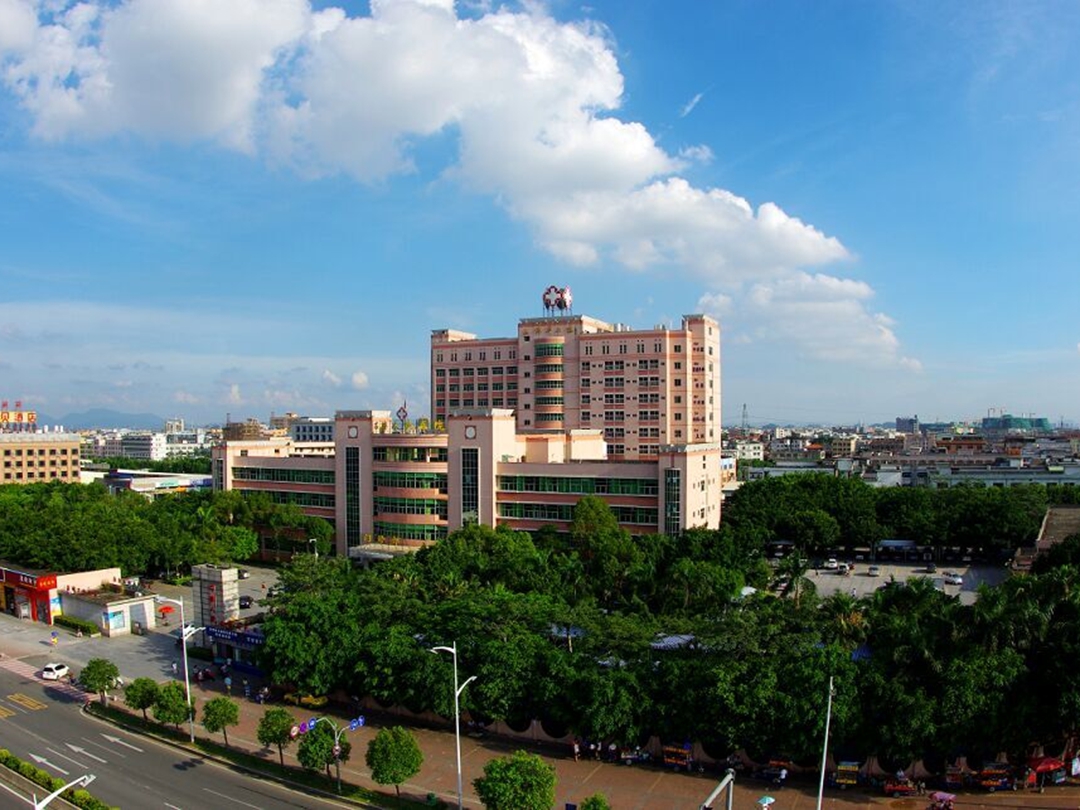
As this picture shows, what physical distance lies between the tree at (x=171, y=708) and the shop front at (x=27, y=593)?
1194 inches

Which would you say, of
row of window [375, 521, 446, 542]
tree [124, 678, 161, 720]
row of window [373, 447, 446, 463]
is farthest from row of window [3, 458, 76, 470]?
tree [124, 678, 161, 720]

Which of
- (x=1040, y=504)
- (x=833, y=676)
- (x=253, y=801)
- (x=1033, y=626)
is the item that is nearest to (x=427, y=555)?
(x=253, y=801)

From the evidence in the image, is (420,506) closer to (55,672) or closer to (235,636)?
(235,636)

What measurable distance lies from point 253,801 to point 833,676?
23.9m

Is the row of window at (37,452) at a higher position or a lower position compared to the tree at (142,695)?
higher

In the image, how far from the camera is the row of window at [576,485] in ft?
249

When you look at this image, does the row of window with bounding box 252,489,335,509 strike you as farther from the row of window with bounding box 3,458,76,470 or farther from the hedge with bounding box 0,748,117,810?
the row of window with bounding box 3,458,76,470

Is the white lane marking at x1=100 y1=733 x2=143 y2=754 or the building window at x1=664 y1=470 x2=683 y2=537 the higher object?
the building window at x1=664 y1=470 x2=683 y2=537

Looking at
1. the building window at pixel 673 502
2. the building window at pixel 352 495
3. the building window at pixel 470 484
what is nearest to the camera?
the building window at pixel 673 502

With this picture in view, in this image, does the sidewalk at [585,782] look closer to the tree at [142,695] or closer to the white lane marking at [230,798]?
the tree at [142,695]

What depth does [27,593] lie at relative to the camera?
66.6 metres

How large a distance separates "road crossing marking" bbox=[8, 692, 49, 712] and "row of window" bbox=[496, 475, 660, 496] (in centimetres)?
4124

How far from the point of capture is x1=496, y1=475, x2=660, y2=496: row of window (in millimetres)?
75875

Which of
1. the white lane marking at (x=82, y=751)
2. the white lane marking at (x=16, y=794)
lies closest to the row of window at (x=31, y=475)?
the white lane marking at (x=82, y=751)
